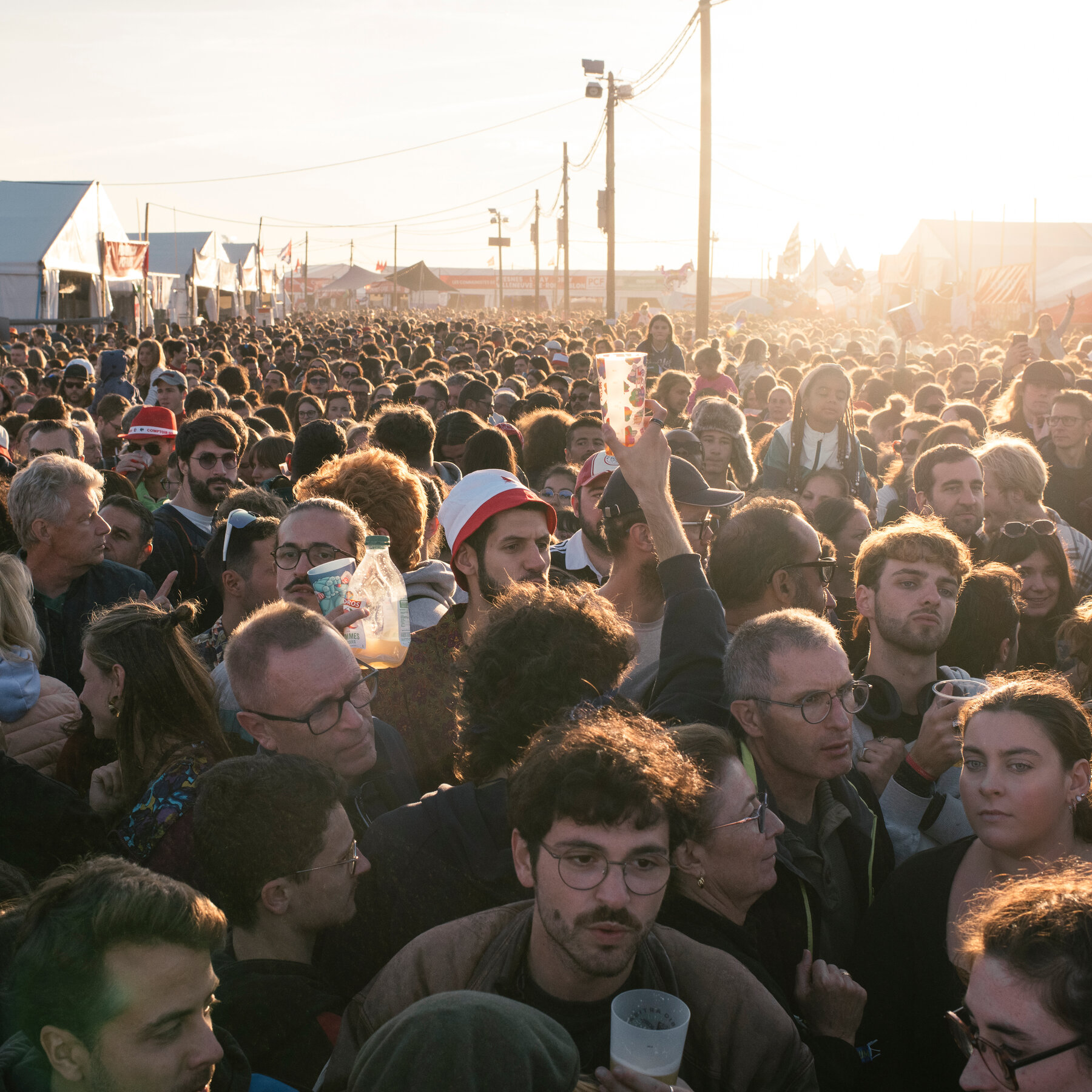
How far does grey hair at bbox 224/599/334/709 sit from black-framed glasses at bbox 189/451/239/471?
264cm

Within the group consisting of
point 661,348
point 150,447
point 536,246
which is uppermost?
point 536,246

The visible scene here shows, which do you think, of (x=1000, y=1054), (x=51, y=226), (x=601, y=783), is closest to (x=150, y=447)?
(x=601, y=783)

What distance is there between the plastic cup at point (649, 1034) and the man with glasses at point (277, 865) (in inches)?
28.3

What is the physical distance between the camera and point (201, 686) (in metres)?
2.94

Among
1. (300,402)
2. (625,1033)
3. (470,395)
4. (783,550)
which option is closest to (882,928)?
(625,1033)

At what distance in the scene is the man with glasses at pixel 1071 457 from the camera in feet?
20.1

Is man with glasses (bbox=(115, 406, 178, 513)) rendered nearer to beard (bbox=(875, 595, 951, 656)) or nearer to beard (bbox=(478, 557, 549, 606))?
beard (bbox=(478, 557, 549, 606))

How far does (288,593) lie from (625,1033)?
86.0 inches

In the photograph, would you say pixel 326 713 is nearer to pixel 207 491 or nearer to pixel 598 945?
pixel 598 945

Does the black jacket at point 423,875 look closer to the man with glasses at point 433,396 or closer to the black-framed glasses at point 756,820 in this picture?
the black-framed glasses at point 756,820

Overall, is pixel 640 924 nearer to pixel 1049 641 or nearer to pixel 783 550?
pixel 783 550

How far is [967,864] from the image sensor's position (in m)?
2.50

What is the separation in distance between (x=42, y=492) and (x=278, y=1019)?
2.77 meters

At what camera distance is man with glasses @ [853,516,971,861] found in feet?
9.55
